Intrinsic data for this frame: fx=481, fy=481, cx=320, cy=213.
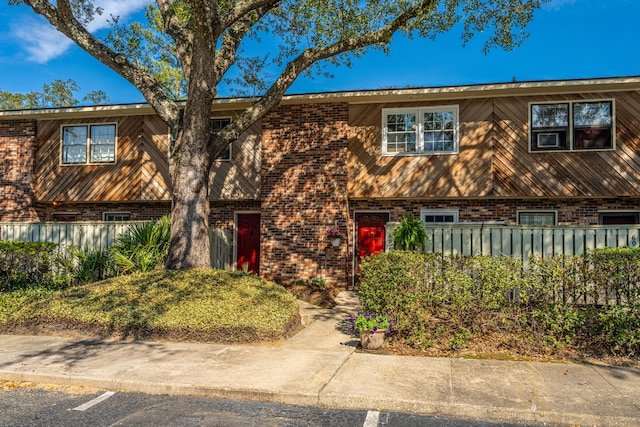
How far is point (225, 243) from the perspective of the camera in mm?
15289

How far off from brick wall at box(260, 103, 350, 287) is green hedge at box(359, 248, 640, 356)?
6425mm

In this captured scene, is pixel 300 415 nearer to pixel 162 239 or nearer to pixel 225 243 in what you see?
pixel 162 239

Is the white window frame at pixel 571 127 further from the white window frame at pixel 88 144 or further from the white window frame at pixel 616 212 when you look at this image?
the white window frame at pixel 88 144

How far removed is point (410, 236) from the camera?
1037cm

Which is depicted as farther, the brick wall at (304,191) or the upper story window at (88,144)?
the upper story window at (88,144)

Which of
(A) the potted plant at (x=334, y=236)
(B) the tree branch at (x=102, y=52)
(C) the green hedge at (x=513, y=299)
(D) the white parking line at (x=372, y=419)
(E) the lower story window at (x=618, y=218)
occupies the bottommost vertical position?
(D) the white parking line at (x=372, y=419)

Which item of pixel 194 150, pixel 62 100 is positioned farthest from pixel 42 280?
pixel 62 100

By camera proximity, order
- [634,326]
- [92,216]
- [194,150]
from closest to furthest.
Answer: [634,326]
[194,150]
[92,216]

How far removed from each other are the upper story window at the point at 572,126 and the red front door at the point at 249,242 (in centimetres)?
874

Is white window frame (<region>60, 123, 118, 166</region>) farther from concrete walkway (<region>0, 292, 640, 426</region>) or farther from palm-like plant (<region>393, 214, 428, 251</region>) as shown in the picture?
palm-like plant (<region>393, 214, 428, 251</region>)

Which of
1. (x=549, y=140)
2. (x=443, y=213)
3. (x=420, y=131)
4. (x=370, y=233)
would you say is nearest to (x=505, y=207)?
(x=443, y=213)

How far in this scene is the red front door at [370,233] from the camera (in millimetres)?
14859

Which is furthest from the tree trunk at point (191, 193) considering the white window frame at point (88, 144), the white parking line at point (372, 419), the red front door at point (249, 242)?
the white parking line at point (372, 419)

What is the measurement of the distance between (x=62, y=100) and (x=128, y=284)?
33.4 metres
